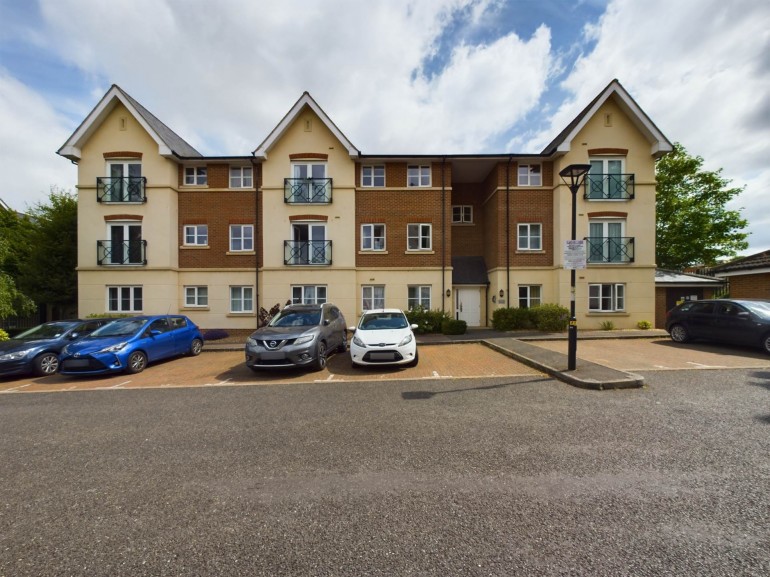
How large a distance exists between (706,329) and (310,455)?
13.1 metres

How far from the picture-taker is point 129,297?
16656mm

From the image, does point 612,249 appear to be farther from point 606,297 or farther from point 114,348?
point 114,348

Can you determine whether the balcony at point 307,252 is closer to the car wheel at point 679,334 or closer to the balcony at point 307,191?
the balcony at point 307,191

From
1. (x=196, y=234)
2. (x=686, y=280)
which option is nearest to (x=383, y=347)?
(x=196, y=234)

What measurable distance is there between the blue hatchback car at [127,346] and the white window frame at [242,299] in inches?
214

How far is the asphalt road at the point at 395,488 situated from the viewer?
2.38 metres

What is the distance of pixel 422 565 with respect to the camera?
2.28 metres

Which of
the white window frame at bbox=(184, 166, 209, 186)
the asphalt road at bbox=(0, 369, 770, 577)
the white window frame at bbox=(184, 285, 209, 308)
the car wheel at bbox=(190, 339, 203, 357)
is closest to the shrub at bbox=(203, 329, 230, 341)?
the white window frame at bbox=(184, 285, 209, 308)

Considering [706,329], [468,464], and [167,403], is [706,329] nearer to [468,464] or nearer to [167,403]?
[468,464]

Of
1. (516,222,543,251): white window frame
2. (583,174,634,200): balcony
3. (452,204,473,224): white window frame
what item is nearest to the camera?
(583,174,634,200): balcony

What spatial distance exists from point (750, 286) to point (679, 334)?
25.8 ft

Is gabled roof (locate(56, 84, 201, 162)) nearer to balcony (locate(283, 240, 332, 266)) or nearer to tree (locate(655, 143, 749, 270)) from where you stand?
balcony (locate(283, 240, 332, 266))

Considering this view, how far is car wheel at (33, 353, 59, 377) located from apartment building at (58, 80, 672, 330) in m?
7.50

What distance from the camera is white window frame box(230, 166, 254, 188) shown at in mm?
17203
